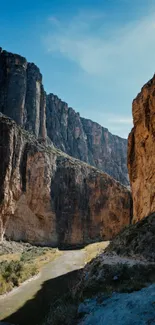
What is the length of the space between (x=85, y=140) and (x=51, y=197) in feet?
287

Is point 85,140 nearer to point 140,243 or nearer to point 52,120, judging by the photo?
point 52,120

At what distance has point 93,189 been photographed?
275 ft

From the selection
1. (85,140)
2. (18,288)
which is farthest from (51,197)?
(85,140)

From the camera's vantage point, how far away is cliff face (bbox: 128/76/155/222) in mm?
34125

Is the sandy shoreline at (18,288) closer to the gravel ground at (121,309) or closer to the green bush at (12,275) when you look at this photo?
the green bush at (12,275)

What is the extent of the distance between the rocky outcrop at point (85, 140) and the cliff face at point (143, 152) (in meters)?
85.1

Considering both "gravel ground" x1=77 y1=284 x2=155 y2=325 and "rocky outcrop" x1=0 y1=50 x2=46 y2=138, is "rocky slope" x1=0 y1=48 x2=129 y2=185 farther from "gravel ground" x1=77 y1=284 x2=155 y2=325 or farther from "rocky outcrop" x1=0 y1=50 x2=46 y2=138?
"gravel ground" x1=77 y1=284 x2=155 y2=325

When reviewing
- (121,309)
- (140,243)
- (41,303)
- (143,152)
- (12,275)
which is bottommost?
(41,303)

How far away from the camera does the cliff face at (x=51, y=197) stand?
5951 cm

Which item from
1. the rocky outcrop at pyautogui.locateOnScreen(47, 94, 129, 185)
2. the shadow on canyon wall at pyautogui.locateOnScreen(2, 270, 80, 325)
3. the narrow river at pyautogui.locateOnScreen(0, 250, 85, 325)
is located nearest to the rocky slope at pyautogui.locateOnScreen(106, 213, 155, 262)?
the shadow on canyon wall at pyautogui.locateOnScreen(2, 270, 80, 325)

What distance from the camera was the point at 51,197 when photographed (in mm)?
72812

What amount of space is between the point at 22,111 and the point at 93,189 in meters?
36.9

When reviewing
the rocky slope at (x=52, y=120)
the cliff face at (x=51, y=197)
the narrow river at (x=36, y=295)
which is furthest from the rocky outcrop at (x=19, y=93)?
the narrow river at (x=36, y=295)

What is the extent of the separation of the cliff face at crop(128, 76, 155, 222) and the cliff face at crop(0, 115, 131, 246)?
27.0 m
